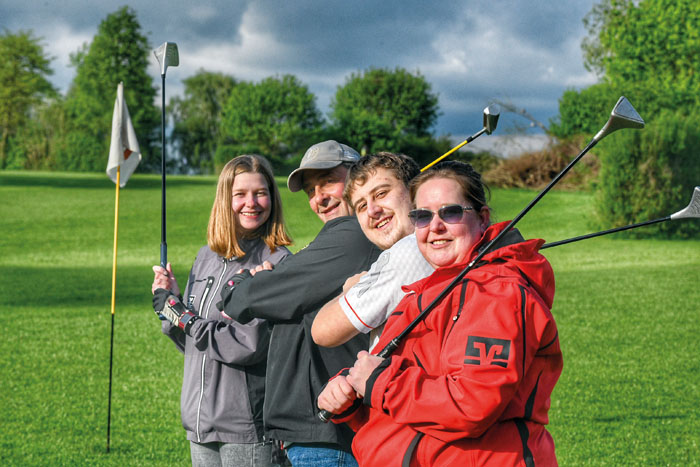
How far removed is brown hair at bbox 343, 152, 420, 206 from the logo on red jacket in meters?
0.81

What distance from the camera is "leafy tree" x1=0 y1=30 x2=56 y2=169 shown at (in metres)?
54.4

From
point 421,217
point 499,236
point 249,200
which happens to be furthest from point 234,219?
point 499,236

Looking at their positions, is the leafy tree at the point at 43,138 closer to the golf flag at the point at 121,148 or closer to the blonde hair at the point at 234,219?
the golf flag at the point at 121,148

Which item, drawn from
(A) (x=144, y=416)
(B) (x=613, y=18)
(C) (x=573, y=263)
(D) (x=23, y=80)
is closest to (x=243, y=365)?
(A) (x=144, y=416)

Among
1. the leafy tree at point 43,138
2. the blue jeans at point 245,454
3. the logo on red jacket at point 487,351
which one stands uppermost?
the leafy tree at point 43,138

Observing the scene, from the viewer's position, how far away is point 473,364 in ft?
5.88

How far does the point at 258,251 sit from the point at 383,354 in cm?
147

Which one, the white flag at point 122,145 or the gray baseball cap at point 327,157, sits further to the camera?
the white flag at point 122,145

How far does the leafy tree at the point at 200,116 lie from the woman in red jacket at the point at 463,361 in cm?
7296

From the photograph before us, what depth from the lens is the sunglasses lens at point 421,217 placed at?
Result: 6.91 feet

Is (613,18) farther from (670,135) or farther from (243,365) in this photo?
(243,365)

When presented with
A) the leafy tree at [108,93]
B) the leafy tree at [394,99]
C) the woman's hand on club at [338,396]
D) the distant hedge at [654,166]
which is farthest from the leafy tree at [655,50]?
the woman's hand on club at [338,396]

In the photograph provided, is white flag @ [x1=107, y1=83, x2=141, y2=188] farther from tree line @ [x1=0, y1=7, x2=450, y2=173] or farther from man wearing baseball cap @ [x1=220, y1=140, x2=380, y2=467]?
tree line @ [x1=0, y1=7, x2=450, y2=173]

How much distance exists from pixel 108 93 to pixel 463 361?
61506 millimetres
